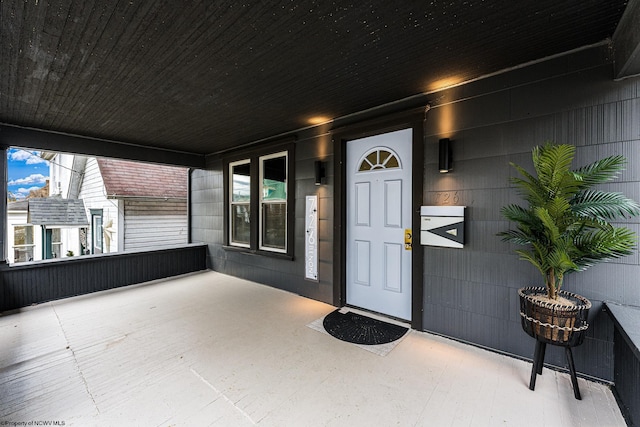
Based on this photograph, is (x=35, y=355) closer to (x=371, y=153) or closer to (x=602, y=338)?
(x=371, y=153)

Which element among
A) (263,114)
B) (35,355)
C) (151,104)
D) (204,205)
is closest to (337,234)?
(263,114)

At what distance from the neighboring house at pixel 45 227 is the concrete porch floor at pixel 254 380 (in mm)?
4523

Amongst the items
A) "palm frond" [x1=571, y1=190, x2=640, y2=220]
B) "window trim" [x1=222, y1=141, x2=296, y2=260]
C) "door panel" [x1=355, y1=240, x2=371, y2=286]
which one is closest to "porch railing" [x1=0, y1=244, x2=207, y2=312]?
"window trim" [x1=222, y1=141, x2=296, y2=260]

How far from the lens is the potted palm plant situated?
1705 mm

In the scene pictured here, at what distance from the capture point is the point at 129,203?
622 centimetres

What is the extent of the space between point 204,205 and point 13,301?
10.6ft

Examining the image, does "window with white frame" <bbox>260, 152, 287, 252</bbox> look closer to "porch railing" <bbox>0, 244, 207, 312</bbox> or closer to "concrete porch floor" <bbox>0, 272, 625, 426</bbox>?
"concrete porch floor" <bbox>0, 272, 625, 426</bbox>

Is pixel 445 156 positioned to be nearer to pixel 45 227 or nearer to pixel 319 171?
pixel 319 171

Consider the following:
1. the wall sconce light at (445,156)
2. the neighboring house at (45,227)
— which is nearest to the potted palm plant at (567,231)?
the wall sconce light at (445,156)

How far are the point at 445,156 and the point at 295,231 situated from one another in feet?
8.12

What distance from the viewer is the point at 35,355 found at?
2.48 metres

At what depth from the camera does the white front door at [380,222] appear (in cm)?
316

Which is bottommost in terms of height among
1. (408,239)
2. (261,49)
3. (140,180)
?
(408,239)

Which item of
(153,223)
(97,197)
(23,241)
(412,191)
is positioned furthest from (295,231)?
(23,241)
